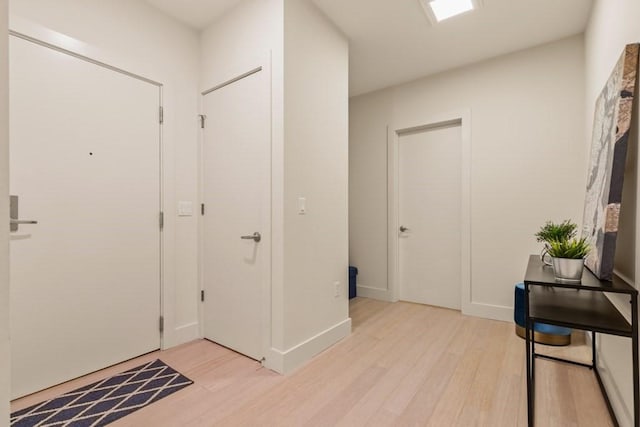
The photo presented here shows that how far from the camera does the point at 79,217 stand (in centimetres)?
196

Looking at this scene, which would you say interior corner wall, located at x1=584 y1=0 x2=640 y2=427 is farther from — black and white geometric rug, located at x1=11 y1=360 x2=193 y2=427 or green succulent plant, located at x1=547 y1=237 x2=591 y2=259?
black and white geometric rug, located at x1=11 y1=360 x2=193 y2=427

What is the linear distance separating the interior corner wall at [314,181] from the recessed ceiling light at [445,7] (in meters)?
0.73

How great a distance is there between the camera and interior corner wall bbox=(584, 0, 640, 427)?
1318mm

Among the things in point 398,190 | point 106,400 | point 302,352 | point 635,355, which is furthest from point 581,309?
point 106,400

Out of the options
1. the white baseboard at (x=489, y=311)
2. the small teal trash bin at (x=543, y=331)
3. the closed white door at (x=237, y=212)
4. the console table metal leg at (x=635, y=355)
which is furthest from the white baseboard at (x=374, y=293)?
the console table metal leg at (x=635, y=355)

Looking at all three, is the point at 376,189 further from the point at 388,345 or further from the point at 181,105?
the point at 181,105

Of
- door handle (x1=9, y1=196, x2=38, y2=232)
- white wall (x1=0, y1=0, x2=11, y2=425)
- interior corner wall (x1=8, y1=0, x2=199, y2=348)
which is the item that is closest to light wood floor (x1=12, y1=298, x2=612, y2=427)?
interior corner wall (x1=8, y1=0, x2=199, y2=348)

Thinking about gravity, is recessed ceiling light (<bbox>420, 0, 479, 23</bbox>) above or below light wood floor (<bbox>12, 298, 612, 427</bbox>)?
above

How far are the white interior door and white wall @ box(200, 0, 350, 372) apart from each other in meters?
0.84

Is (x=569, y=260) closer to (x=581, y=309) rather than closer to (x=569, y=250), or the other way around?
(x=569, y=250)

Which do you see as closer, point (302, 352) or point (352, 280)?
point (302, 352)

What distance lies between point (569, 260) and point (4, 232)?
1.99 metres

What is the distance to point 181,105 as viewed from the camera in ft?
8.26

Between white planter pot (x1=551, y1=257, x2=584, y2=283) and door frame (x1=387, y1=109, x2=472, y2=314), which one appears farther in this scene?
door frame (x1=387, y1=109, x2=472, y2=314)
